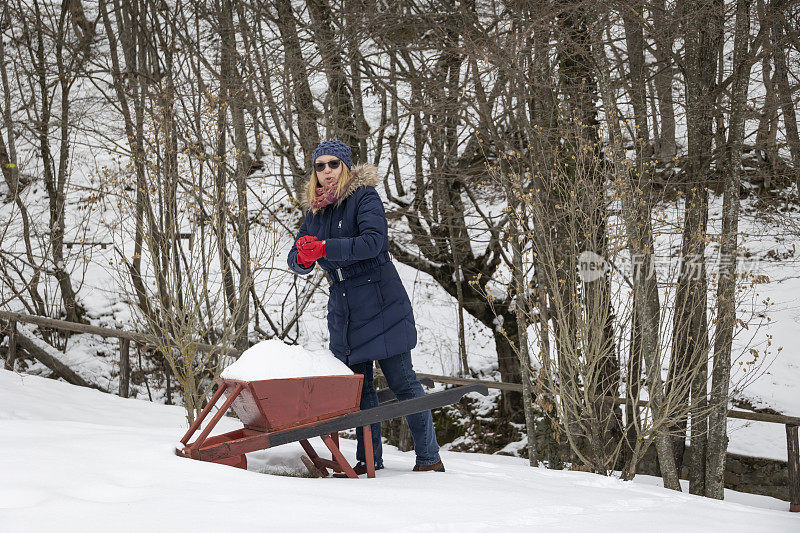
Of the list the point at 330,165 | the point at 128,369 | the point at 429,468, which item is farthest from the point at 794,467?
the point at 128,369

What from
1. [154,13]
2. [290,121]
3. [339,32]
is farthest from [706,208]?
[154,13]

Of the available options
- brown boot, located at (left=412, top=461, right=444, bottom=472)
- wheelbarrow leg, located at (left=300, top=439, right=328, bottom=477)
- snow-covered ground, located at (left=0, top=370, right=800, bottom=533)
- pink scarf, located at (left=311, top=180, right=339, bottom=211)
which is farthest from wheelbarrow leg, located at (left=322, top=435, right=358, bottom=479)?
pink scarf, located at (left=311, top=180, right=339, bottom=211)

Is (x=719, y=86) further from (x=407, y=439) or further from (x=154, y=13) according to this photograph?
(x=154, y=13)

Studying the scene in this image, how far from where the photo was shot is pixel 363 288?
346 centimetres

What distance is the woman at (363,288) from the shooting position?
344cm

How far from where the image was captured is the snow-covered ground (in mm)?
2133

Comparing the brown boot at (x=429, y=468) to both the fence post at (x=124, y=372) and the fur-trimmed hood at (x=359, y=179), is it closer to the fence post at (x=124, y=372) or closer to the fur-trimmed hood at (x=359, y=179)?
the fur-trimmed hood at (x=359, y=179)

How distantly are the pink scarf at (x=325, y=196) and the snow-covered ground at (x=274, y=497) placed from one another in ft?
4.51

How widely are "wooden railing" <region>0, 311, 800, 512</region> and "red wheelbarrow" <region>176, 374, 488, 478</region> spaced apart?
108 inches

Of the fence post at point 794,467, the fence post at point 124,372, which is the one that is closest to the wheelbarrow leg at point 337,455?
the fence post at point 794,467

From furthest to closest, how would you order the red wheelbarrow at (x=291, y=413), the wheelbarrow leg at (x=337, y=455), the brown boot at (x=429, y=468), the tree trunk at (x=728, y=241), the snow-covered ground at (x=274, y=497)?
the tree trunk at (x=728, y=241) → the brown boot at (x=429, y=468) → the wheelbarrow leg at (x=337, y=455) → the red wheelbarrow at (x=291, y=413) → the snow-covered ground at (x=274, y=497)

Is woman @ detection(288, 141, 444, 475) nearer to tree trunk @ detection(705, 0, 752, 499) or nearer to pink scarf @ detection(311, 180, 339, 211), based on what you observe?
pink scarf @ detection(311, 180, 339, 211)

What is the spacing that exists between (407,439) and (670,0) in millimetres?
5754

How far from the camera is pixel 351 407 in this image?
130 inches
